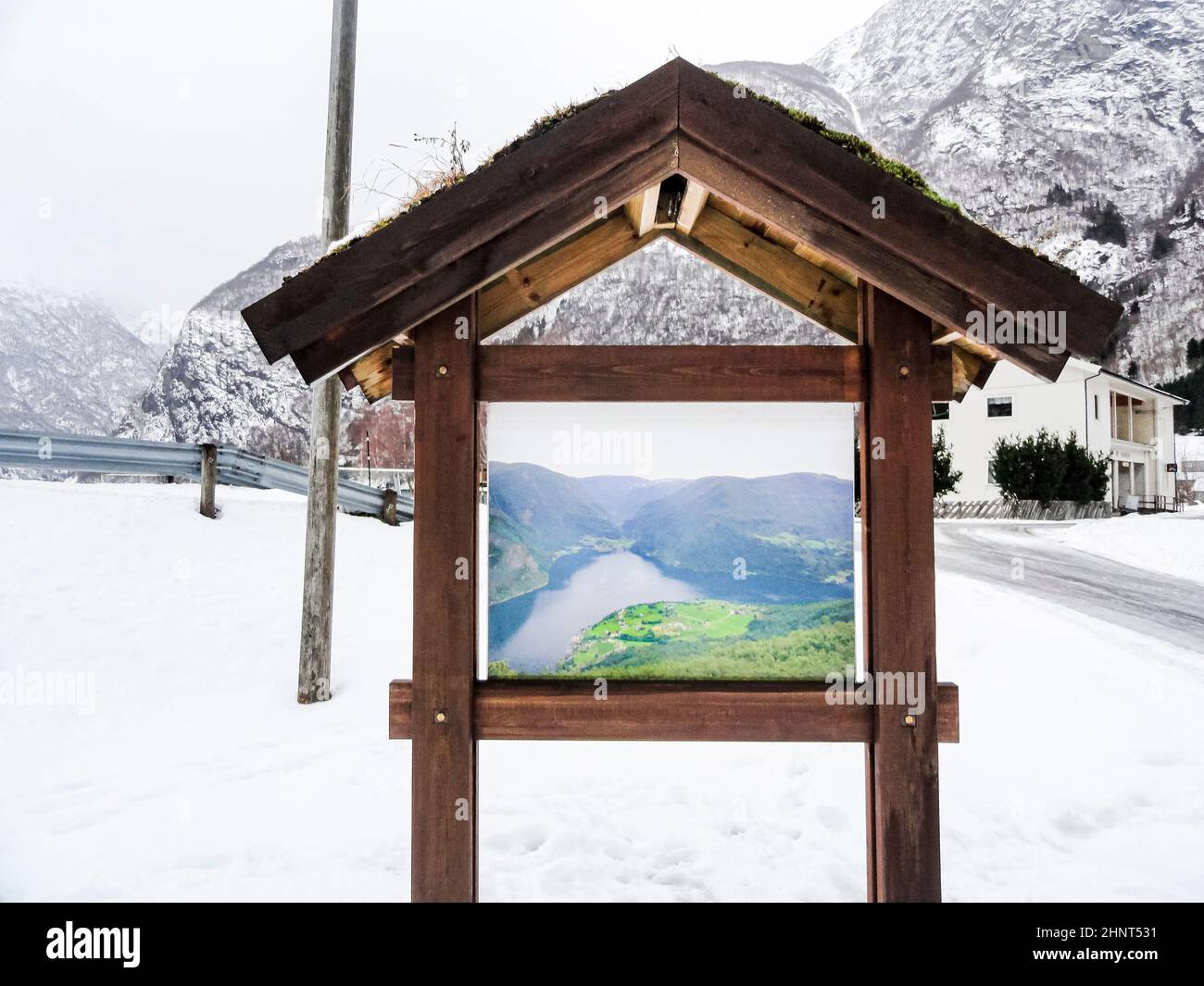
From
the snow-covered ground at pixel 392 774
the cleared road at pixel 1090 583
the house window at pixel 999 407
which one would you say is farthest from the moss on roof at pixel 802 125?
the house window at pixel 999 407

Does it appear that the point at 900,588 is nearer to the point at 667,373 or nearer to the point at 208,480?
the point at 667,373

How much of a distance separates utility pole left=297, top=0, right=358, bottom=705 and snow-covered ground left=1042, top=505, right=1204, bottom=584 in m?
14.4

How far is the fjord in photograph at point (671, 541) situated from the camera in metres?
2.33

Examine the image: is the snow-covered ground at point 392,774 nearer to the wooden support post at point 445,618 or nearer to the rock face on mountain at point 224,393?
the wooden support post at point 445,618

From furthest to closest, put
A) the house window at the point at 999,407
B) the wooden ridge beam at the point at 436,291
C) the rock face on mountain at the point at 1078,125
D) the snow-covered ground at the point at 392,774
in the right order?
the rock face on mountain at the point at 1078,125
the house window at the point at 999,407
the snow-covered ground at the point at 392,774
the wooden ridge beam at the point at 436,291

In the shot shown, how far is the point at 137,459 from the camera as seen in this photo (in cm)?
866

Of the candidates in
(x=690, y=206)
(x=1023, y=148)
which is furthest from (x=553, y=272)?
(x=1023, y=148)

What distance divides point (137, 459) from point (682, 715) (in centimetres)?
903

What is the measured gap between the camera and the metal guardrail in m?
8.04

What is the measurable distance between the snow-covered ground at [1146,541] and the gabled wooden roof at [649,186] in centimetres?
1393

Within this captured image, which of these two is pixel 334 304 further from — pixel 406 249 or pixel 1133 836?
pixel 1133 836

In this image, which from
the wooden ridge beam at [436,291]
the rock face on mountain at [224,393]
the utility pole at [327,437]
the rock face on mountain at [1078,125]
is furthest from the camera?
the rock face on mountain at [1078,125]
